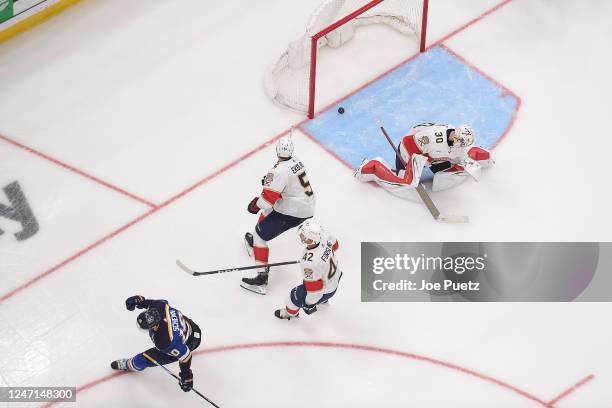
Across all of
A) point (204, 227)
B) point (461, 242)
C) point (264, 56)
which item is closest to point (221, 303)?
point (204, 227)

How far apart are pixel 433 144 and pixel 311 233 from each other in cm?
164

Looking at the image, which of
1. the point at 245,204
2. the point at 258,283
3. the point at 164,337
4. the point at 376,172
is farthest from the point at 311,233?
the point at 376,172

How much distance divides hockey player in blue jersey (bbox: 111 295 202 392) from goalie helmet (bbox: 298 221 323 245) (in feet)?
3.09

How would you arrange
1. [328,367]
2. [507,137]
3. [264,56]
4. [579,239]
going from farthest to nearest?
[264,56], [507,137], [579,239], [328,367]

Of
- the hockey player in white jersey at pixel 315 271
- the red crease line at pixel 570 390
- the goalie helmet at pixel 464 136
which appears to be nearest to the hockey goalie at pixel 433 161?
the goalie helmet at pixel 464 136

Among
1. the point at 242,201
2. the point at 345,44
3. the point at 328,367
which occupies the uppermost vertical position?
the point at 345,44

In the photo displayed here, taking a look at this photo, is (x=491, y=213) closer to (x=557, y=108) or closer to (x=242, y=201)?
(x=557, y=108)

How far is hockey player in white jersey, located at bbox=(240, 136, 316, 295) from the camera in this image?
826 cm

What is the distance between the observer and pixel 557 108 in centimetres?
986

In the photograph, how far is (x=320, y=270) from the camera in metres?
7.89

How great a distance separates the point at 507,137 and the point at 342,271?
188 centimetres

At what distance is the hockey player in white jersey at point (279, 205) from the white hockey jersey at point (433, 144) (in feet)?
3.37

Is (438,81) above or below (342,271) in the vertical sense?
above

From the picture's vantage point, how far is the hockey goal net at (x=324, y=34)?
31.4ft
